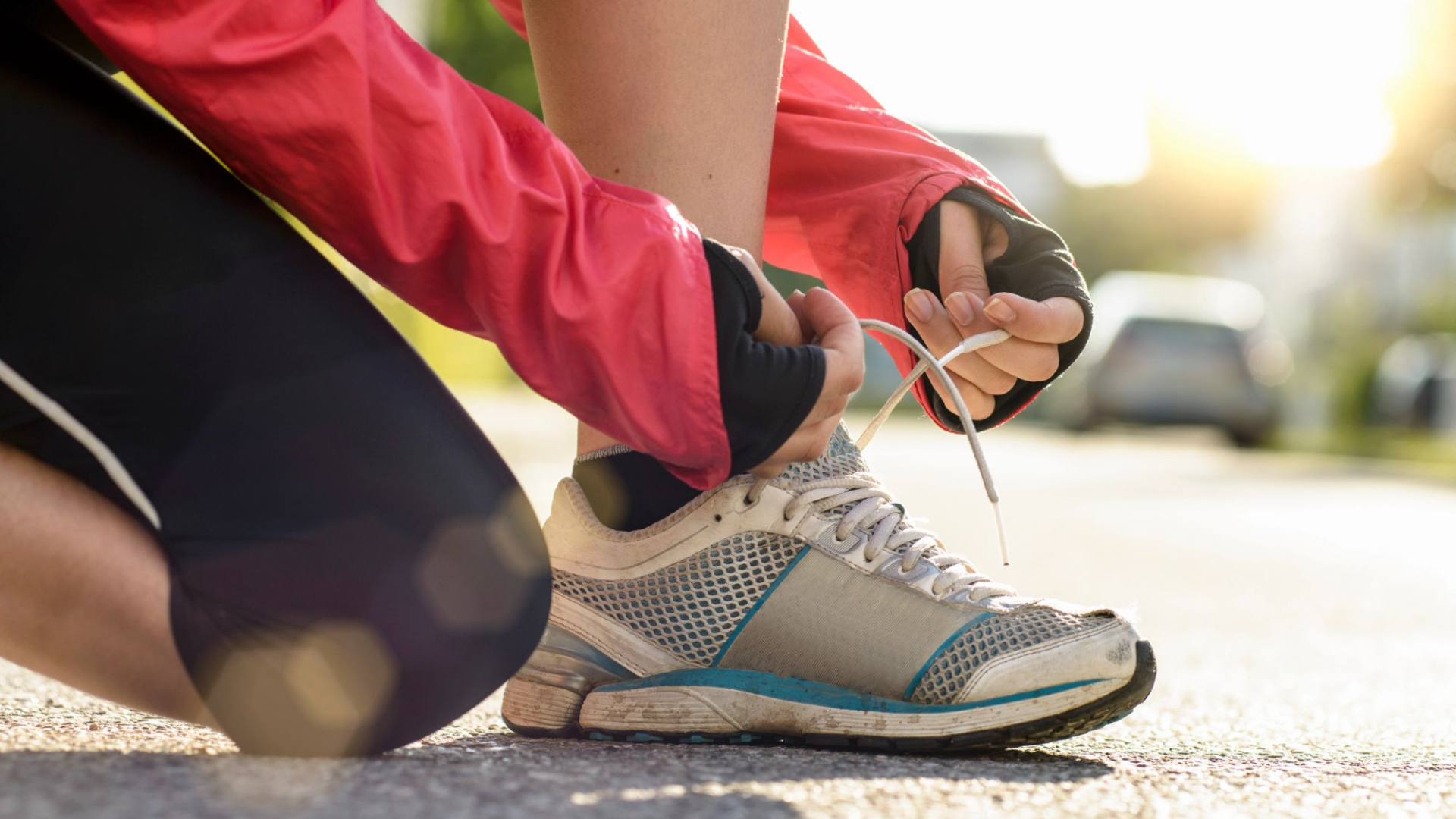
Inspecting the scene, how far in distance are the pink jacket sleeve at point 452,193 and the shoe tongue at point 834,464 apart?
10.7 inches

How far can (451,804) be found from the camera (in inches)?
41.6

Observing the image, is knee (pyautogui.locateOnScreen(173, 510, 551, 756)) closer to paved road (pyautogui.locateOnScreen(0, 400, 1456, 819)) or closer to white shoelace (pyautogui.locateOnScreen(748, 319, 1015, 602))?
paved road (pyautogui.locateOnScreen(0, 400, 1456, 819))

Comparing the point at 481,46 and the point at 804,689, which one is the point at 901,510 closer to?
the point at 804,689

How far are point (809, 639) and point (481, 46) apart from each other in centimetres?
1833

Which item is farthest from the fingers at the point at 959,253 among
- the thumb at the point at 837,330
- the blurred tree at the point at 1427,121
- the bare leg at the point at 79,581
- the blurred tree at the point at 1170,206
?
the blurred tree at the point at 1170,206

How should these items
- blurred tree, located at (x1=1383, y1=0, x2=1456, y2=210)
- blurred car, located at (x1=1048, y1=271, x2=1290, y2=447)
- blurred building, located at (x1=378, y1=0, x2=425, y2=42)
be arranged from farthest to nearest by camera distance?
1. blurred building, located at (x1=378, y1=0, x2=425, y2=42)
2. blurred car, located at (x1=1048, y1=271, x2=1290, y2=447)
3. blurred tree, located at (x1=1383, y1=0, x2=1456, y2=210)

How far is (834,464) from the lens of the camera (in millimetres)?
1509

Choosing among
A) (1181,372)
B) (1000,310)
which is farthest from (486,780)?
(1181,372)

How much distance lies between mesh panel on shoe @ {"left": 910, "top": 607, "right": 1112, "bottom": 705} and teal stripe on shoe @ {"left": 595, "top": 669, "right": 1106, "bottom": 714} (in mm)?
17

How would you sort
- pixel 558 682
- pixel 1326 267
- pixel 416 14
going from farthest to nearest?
pixel 1326 267 → pixel 416 14 → pixel 558 682

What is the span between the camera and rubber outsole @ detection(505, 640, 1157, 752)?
1.38 metres

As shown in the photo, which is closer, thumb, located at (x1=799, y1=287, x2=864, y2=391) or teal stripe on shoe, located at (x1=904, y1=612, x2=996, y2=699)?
thumb, located at (x1=799, y1=287, x2=864, y2=391)

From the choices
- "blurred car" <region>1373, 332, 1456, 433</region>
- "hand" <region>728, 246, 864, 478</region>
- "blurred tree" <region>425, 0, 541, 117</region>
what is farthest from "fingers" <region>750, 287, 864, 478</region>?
"blurred car" <region>1373, 332, 1456, 433</region>

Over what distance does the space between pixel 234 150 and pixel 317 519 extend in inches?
12.9
